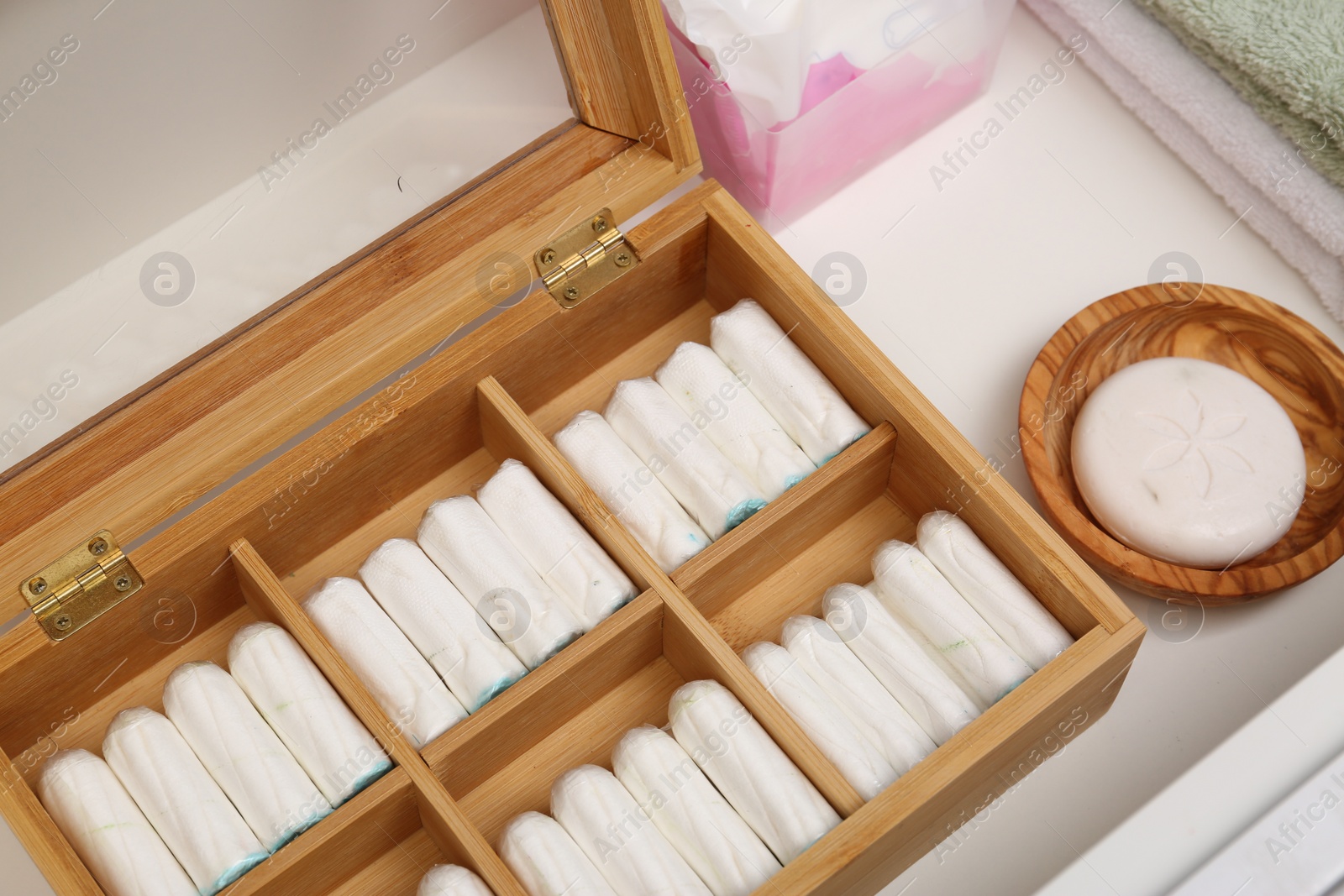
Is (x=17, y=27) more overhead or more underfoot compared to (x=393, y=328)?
more overhead

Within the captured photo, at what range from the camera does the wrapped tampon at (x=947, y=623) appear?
0.80 meters

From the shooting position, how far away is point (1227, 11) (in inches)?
39.4

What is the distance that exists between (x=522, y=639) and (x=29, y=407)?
0.35m

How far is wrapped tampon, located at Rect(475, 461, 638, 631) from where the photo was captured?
2.69 ft

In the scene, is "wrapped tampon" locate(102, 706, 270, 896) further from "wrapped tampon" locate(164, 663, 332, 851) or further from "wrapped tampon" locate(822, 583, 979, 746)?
"wrapped tampon" locate(822, 583, 979, 746)

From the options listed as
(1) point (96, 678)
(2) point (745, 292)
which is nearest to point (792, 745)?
(2) point (745, 292)

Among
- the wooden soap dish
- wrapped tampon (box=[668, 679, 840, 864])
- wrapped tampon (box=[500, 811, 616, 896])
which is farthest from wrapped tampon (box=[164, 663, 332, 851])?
the wooden soap dish

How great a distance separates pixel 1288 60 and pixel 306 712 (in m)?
0.87

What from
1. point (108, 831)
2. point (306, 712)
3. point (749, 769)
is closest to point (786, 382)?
point (749, 769)

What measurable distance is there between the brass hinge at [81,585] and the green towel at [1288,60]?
907 mm

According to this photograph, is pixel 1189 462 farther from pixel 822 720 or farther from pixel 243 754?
pixel 243 754

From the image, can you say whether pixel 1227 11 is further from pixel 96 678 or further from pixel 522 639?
pixel 96 678

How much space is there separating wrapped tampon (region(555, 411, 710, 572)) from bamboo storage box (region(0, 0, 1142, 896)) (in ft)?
0.08

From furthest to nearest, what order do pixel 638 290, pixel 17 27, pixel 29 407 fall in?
pixel 638 290, pixel 29 407, pixel 17 27
